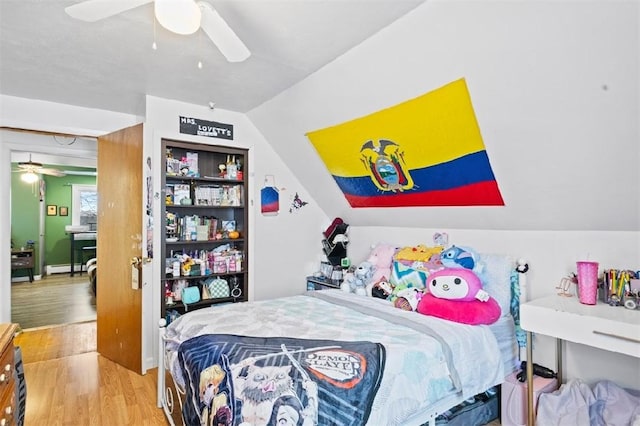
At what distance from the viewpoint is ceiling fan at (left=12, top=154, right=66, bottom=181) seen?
6.02 metres

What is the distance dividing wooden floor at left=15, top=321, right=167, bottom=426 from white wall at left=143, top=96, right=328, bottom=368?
367 mm

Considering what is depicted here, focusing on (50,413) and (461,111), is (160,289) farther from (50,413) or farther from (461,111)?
(461,111)

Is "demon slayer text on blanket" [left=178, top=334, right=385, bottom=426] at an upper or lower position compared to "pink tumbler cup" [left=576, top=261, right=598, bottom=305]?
lower

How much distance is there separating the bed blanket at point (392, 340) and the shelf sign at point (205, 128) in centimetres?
166

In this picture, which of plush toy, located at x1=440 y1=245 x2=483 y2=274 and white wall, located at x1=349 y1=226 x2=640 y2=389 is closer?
white wall, located at x1=349 y1=226 x2=640 y2=389

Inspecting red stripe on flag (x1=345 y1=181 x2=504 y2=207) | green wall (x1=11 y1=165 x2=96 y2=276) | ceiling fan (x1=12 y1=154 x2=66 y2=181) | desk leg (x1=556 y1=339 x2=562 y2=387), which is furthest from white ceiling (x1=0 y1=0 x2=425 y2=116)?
green wall (x1=11 y1=165 x2=96 y2=276)

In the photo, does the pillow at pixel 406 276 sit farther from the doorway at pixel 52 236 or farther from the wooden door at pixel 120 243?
the doorway at pixel 52 236

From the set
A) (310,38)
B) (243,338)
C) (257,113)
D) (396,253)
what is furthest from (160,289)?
(310,38)

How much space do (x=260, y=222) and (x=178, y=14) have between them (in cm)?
244

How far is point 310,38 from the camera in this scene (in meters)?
2.03

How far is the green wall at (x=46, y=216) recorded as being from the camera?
702cm

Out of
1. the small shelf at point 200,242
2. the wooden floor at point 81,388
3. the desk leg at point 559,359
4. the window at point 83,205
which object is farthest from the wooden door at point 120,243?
the window at point 83,205

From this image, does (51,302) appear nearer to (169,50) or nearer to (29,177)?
(29,177)

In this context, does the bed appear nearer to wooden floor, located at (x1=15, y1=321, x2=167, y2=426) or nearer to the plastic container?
the plastic container
